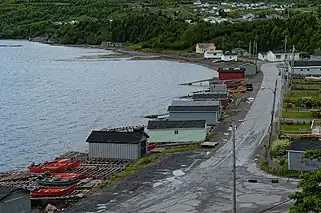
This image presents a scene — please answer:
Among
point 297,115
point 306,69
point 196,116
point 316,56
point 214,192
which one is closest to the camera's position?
point 214,192

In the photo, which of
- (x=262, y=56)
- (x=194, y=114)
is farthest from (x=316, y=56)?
(x=194, y=114)

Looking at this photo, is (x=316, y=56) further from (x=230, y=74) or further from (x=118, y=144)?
(x=118, y=144)

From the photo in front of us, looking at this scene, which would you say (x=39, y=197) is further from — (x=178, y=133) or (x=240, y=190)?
(x=178, y=133)

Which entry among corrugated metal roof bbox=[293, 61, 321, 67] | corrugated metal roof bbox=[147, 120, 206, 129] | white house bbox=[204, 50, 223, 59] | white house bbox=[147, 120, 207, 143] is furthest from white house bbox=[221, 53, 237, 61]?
white house bbox=[147, 120, 207, 143]

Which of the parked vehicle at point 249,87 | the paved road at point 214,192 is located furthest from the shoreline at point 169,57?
the paved road at point 214,192

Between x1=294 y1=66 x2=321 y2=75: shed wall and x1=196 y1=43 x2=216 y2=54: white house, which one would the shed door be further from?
x1=196 y1=43 x2=216 y2=54: white house

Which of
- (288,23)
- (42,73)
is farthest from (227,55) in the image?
(42,73)
